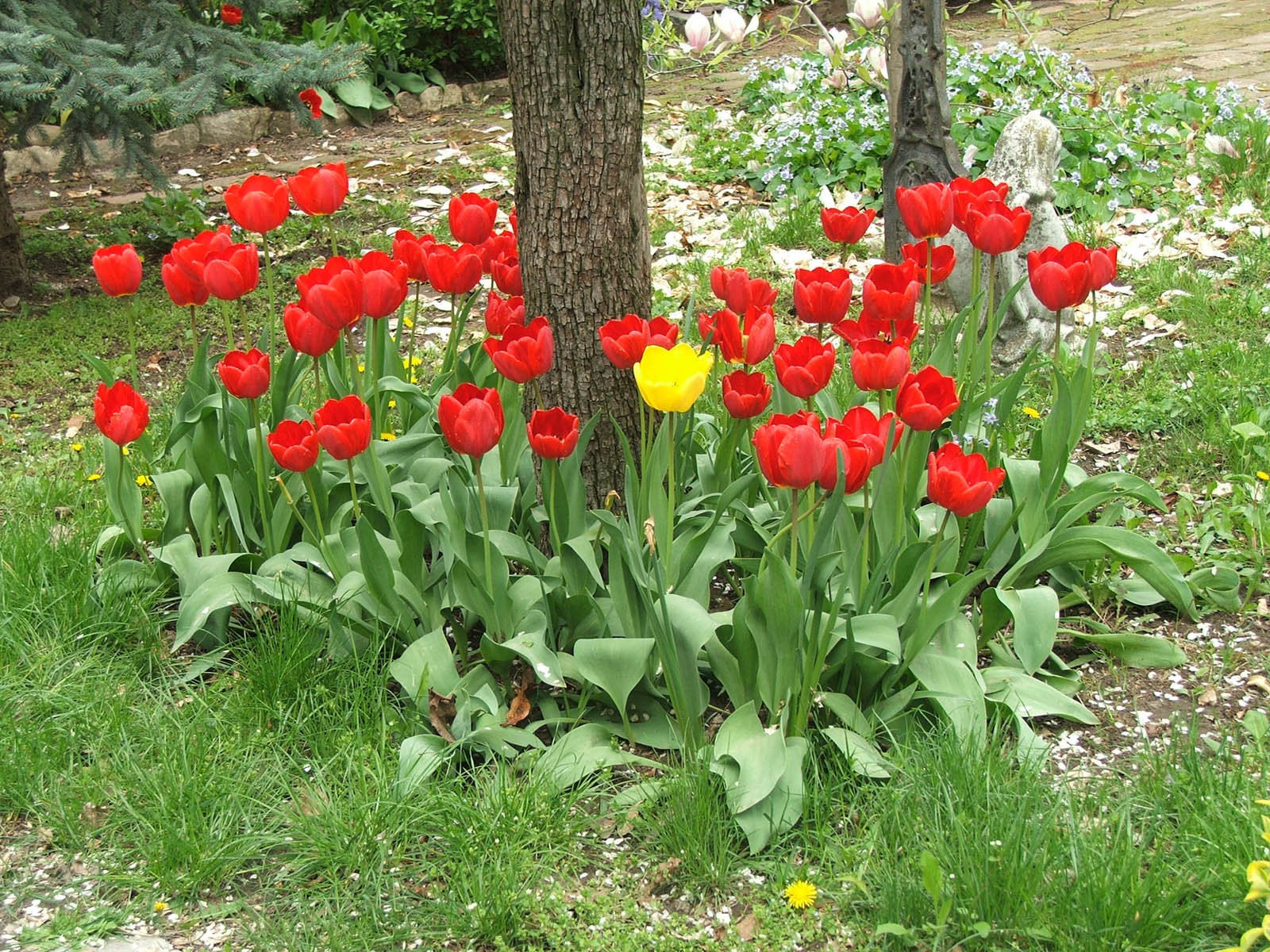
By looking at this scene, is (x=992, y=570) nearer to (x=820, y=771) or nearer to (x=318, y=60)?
(x=820, y=771)

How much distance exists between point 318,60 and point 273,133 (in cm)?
299

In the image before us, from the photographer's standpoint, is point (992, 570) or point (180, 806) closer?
point (180, 806)

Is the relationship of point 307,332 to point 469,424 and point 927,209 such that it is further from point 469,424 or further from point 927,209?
point 927,209

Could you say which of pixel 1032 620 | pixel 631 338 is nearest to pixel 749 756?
pixel 1032 620

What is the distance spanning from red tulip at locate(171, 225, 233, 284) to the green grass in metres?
0.89

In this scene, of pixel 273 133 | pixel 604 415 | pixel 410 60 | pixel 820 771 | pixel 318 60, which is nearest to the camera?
pixel 820 771

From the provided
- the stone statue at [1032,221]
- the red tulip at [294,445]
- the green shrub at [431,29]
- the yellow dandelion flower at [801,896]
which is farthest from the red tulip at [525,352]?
the green shrub at [431,29]

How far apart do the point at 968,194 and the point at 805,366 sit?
0.76m

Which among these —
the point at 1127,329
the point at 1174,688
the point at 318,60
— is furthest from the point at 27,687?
the point at 1127,329

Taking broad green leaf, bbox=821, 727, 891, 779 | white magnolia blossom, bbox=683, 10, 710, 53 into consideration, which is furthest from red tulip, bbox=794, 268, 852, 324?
white magnolia blossom, bbox=683, 10, 710, 53

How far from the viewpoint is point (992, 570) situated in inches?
108

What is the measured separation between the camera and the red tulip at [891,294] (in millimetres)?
2629

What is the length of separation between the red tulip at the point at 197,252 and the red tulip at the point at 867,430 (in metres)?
1.50

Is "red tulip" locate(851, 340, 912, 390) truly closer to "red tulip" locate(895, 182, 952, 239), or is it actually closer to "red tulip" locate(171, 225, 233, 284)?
"red tulip" locate(895, 182, 952, 239)
